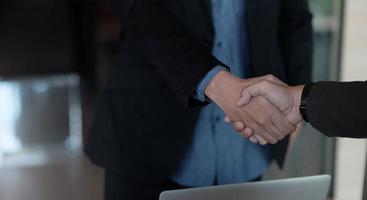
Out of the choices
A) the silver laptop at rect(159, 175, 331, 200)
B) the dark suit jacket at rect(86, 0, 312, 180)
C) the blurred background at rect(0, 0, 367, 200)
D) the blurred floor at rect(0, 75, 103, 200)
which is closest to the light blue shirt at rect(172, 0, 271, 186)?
the dark suit jacket at rect(86, 0, 312, 180)

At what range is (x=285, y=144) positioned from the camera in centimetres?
110

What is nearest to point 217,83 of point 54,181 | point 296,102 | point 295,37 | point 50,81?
point 296,102

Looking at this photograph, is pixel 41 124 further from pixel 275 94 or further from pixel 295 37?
pixel 275 94

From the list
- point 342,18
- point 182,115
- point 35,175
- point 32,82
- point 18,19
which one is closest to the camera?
point 182,115

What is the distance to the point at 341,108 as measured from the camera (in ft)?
2.51

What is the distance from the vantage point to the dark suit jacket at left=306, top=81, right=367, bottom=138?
0.76 m

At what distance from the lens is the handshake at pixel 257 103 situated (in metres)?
0.90

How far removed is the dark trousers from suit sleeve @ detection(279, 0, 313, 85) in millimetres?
218

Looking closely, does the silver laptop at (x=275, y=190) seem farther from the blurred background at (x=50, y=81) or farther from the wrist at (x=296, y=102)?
the blurred background at (x=50, y=81)

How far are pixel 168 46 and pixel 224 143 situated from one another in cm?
23

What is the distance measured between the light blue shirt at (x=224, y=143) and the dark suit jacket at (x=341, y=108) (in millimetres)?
260

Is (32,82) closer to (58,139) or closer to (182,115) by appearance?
(58,139)

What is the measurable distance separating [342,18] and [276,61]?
0.90 meters

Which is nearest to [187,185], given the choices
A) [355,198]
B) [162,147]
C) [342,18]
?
[162,147]
